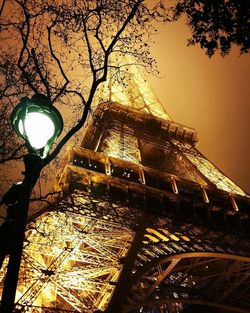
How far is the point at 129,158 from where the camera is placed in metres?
20.1

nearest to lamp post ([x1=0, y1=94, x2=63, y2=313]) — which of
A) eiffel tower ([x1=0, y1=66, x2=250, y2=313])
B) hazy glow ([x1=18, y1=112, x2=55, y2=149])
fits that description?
hazy glow ([x1=18, y1=112, x2=55, y2=149])

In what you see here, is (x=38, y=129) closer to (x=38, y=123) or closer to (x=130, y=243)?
(x=38, y=123)

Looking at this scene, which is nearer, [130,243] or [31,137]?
[31,137]

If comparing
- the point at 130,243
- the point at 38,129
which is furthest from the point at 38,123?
the point at 130,243

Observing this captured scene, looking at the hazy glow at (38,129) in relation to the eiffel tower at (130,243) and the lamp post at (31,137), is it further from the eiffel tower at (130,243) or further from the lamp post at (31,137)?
the eiffel tower at (130,243)

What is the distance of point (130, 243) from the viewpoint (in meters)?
12.4

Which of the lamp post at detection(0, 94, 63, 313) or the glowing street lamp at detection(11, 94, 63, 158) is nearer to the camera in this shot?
the lamp post at detection(0, 94, 63, 313)

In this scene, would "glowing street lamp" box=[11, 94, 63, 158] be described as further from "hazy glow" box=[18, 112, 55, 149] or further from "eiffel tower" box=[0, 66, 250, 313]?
"eiffel tower" box=[0, 66, 250, 313]

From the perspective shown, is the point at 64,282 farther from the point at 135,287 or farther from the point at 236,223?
the point at 236,223

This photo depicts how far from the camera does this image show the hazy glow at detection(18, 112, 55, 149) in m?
3.77

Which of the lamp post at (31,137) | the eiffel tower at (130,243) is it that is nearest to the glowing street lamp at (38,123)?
the lamp post at (31,137)

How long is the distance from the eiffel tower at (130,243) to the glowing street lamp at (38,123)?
20.9 feet

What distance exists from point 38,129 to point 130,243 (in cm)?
909

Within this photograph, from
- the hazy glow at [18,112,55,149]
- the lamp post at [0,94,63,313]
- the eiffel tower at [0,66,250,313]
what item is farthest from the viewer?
the eiffel tower at [0,66,250,313]
